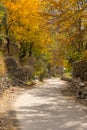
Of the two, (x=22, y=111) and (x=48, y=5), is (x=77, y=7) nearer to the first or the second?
(x=48, y=5)

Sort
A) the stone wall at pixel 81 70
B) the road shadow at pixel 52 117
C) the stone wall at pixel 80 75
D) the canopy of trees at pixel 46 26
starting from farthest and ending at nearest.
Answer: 1. the stone wall at pixel 81 70
2. the stone wall at pixel 80 75
3. the canopy of trees at pixel 46 26
4. the road shadow at pixel 52 117

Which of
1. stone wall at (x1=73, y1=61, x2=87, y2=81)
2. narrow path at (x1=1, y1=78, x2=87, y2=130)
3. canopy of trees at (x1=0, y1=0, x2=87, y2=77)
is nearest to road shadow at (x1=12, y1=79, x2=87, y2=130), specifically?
narrow path at (x1=1, y1=78, x2=87, y2=130)

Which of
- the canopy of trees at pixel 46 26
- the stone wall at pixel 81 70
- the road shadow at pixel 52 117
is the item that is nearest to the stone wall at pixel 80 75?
the stone wall at pixel 81 70

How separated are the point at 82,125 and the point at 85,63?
14.4 m

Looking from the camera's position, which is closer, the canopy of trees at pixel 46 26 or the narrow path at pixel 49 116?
the narrow path at pixel 49 116

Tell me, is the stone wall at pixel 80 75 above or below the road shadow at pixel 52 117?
below

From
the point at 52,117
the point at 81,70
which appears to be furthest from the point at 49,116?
the point at 81,70

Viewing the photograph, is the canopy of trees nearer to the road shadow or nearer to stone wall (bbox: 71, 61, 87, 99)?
stone wall (bbox: 71, 61, 87, 99)

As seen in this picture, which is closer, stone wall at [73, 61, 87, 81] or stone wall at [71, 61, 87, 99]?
stone wall at [71, 61, 87, 99]

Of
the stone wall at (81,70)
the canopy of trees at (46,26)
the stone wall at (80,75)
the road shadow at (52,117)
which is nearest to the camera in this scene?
the road shadow at (52,117)

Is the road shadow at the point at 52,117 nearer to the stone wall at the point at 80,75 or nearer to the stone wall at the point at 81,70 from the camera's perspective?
the stone wall at the point at 80,75

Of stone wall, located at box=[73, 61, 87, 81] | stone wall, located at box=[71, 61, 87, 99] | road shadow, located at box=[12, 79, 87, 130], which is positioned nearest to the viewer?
road shadow, located at box=[12, 79, 87, 130]

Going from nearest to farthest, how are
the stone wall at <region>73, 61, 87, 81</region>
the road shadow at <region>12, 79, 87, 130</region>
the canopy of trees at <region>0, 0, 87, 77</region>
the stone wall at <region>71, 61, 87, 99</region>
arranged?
the road shadow at <region>12, 79, 87, 130</region> < the canopy of trees at <region>0, 0, 87, 77</region> < the stone wall at <region>71, 61, 87, 99</region> < the stone wall at <region>73, 61, 87, 81</region>

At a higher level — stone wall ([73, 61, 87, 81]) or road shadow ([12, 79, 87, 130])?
road shadow ([12, 79, 87, 130])
